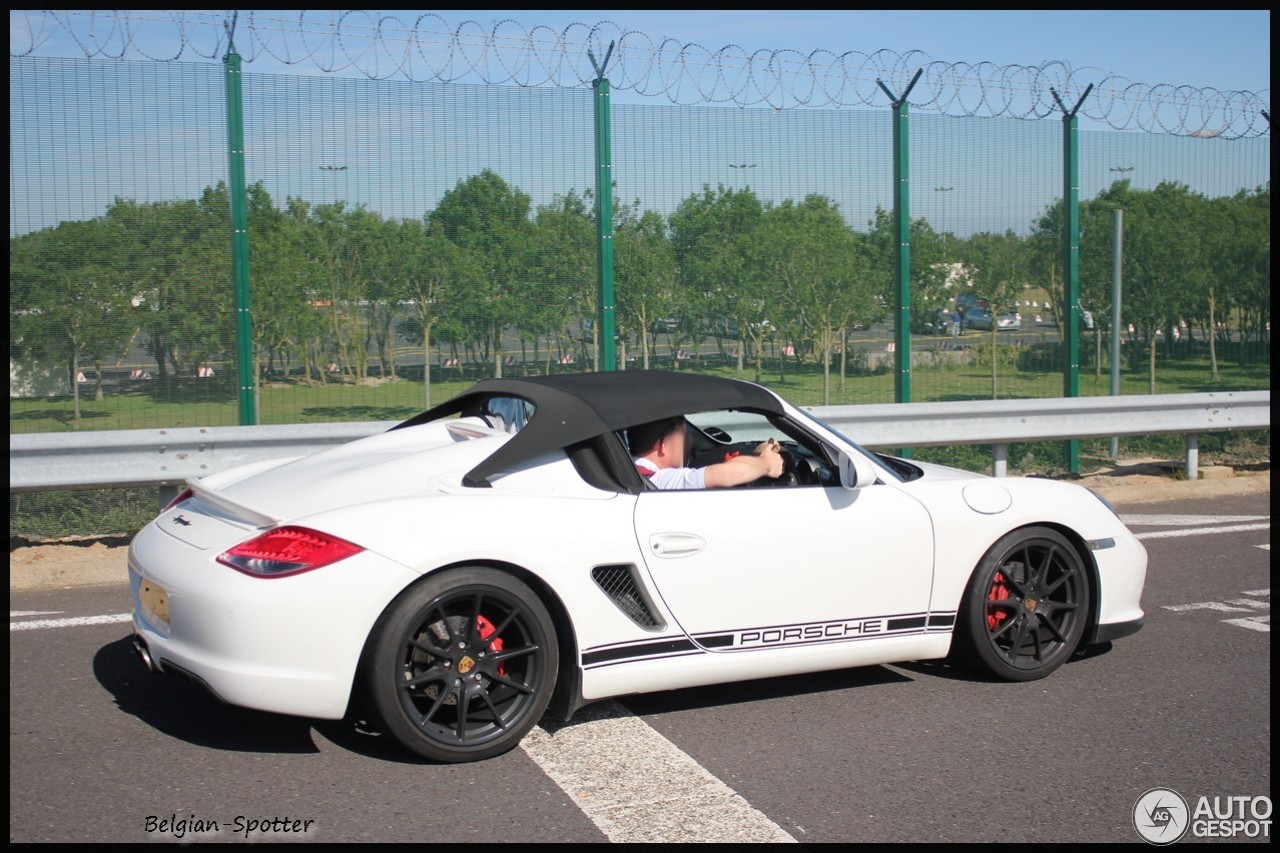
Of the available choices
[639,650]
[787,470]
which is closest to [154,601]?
[639,650]

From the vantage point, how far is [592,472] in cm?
488

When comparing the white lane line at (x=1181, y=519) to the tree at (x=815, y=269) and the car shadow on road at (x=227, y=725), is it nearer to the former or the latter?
the tree at (x=815, y=269)

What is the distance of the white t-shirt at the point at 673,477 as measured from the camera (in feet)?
16.6

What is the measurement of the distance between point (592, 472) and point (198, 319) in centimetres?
526

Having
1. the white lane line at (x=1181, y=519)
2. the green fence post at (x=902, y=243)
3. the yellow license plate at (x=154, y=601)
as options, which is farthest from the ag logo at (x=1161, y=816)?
the green fence post at (x=902, y=243)

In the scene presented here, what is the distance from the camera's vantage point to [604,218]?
Result: 10.2 m

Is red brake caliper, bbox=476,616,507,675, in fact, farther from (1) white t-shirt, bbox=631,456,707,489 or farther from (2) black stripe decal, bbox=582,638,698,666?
(1) white t-shirt, bbox=631,456,707,489

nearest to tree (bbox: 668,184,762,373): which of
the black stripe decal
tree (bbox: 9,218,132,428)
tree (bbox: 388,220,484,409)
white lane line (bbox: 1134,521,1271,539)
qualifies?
tree (bbox: 388,220,484,409)

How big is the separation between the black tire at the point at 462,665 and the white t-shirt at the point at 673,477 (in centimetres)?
82

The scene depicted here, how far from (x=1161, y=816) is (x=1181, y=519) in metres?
6.05

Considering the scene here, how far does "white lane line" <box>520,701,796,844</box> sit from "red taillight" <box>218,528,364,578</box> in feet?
3.40

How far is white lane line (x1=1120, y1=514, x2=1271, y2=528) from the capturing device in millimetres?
9414

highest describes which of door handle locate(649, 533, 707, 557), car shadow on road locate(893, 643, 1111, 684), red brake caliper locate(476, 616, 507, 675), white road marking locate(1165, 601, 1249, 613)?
door handle locate(649, 533, 707, 557)

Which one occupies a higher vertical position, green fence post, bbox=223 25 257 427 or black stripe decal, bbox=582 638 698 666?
green fence post, bbox=223 25 257 427
